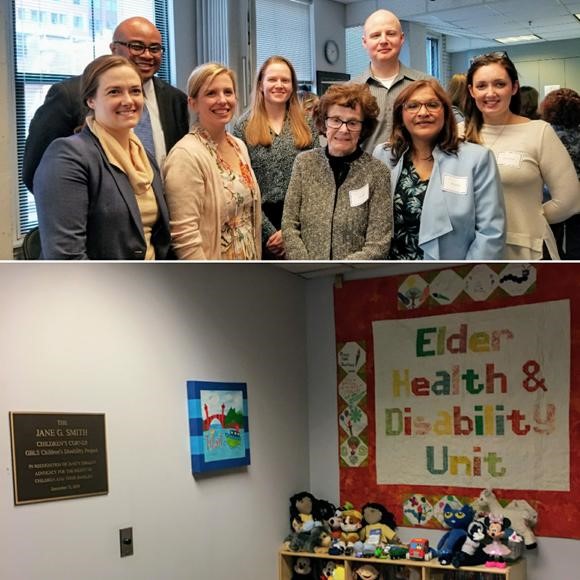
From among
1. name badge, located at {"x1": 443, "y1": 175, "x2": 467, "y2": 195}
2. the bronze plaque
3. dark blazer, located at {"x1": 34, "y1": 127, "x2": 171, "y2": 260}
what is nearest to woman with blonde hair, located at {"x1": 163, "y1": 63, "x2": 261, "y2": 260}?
dark blazer, located at {"x1": 34, "y1": 127, "x2": 171, "y2": 260}

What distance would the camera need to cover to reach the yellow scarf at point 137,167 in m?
1.49

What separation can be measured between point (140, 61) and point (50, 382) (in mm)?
642

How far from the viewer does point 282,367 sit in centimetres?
126

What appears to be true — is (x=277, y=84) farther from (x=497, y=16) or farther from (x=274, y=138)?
(x=497, y=16)

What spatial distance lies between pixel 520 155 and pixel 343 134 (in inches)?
12.3

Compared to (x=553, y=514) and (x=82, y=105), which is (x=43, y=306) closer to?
(x=82, y=105)

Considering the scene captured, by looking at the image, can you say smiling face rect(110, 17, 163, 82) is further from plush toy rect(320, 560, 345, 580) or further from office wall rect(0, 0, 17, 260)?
plush toy rect(320, 560, 345, 580)

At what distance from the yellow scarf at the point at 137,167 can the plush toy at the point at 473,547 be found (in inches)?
25.2

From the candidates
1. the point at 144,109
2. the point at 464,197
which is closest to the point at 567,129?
the point at 464,197

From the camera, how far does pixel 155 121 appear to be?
5.33ft

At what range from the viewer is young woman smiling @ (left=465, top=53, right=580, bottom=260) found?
161 centimetres

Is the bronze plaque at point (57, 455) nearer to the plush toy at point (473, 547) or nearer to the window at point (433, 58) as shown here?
the plush toy at point (473, 547)

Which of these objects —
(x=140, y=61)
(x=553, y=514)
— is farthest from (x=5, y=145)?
(x=553, y=514)

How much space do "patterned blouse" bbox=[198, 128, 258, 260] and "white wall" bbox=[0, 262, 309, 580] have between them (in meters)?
0.35
